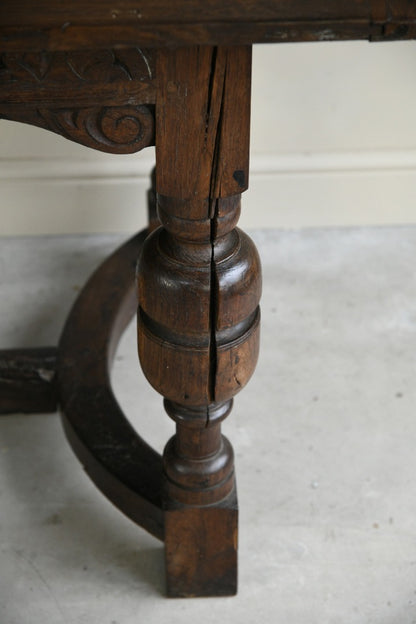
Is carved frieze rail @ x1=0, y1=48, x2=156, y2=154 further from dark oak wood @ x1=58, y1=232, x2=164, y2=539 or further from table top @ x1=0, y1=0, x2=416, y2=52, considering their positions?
dark oak wood @ x1=58, y1=232, x2=164, y2=539

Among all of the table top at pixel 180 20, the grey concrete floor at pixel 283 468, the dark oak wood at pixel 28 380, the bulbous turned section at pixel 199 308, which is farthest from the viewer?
the dark oak wood at pixel 28 380

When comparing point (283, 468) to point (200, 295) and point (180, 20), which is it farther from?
point (180, 20)

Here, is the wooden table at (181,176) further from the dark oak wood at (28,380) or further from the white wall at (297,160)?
the white wall at (297,160)

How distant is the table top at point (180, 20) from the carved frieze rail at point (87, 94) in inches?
1.8

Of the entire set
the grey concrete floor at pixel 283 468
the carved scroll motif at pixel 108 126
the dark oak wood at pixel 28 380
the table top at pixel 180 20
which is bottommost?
the grey concrete floor at pixel 283 468

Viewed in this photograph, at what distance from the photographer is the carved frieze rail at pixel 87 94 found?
0.69m

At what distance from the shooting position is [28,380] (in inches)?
49.1

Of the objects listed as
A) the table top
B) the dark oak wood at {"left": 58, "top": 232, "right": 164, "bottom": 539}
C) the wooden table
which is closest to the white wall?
the dark oak wood at {"left": 58, "top": 232, "right": 164, "bottom": 539}

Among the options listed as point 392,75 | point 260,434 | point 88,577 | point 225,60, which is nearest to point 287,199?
point 392,75

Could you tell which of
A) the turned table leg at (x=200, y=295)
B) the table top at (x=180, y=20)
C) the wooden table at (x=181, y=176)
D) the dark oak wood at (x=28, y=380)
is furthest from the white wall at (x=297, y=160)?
the table top at (x=180, y=20)

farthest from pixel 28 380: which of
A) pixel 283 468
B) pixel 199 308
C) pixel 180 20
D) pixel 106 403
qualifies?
pixel 180 20

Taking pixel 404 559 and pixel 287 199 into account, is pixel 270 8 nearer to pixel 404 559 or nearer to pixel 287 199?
pixel 404 559

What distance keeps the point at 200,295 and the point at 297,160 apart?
35.3 inches

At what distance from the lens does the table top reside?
63 cm
